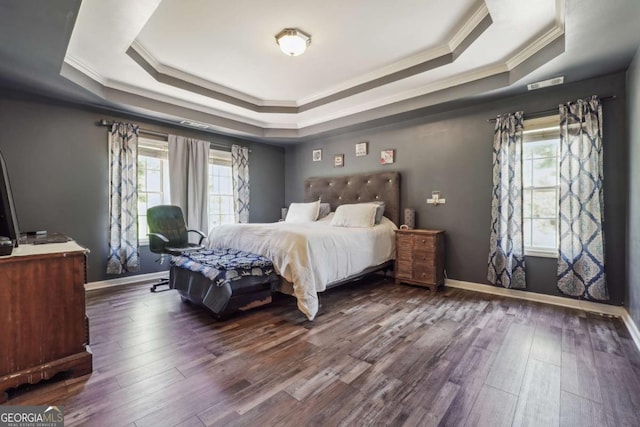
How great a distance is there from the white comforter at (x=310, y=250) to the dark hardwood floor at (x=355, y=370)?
1.15ft

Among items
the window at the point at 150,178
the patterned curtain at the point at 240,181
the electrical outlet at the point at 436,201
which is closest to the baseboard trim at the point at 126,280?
Answer: the window at the point at 150,178

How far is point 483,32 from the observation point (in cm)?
242

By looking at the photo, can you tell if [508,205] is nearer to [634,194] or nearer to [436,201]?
[436,201]

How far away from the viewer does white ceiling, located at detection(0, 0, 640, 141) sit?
7.16 ft

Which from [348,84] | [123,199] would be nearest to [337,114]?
[348,84]

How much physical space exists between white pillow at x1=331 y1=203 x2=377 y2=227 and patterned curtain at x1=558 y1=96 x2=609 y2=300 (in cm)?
209

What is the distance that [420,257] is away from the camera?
3703mm

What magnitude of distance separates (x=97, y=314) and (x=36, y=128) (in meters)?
2.33

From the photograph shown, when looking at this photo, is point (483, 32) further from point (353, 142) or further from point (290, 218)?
point (290, 218)

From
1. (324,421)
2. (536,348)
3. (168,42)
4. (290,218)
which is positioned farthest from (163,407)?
(290,218)

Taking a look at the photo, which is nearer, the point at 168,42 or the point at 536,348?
the point at 536,348

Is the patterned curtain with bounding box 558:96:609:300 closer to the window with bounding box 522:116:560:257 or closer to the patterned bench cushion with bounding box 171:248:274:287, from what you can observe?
the window with bounding box 522:116:560:257

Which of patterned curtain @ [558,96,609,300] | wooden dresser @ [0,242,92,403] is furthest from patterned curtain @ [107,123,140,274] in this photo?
patterned curtain @ [558,96,609,300]

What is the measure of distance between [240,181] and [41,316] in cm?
371
